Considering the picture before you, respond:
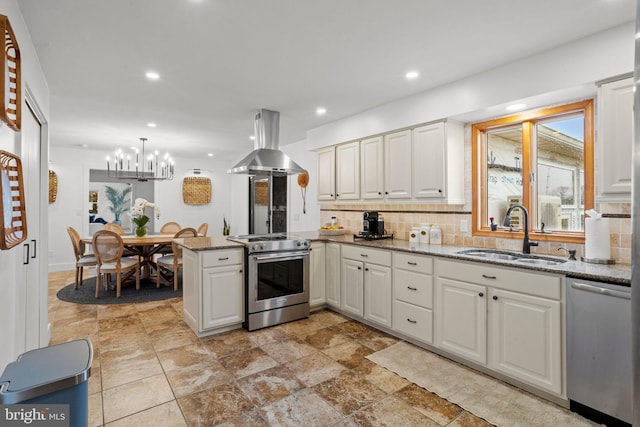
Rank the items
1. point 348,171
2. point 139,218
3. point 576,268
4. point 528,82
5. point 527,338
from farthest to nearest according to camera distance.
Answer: point 139,218, point 348,171, point 528,82, point 527,338, point 576,268

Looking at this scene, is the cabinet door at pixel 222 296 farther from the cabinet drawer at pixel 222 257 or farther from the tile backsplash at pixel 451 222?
the tile backsplash at pixel 451 222

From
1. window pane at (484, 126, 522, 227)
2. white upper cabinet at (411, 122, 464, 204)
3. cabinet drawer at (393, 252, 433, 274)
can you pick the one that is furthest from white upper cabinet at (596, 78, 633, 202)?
cabinet drawer at (393, 252, 433, 274)

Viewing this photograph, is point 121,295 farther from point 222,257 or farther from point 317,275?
point 317,275

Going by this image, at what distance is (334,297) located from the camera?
151 inches

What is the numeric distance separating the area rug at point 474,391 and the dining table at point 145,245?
362cm

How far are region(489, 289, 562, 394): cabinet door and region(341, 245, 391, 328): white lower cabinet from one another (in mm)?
1032

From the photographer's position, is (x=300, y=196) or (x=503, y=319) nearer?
(x=503, y=319)

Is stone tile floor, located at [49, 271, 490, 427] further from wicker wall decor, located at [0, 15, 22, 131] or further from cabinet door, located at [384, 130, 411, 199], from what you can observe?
wicker wall decor, located at [0, 15, 22, 131]

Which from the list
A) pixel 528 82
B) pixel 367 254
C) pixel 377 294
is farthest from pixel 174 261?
pixel 528 82

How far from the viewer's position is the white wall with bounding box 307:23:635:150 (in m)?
2.15

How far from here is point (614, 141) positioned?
213 cm

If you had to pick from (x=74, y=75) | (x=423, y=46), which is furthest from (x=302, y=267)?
(x=74, y=75)

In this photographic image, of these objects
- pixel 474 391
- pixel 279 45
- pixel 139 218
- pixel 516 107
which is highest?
pixel 279 45

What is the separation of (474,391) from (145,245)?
4.65 m
